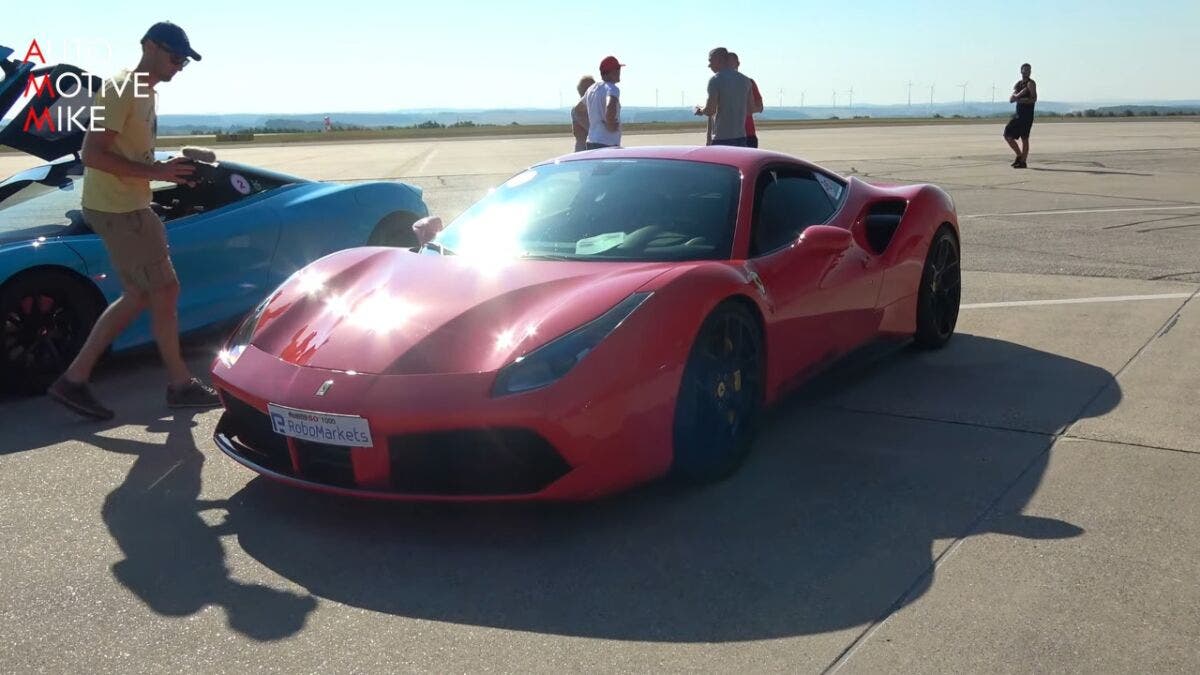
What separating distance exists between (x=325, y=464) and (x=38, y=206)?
11.1 ft

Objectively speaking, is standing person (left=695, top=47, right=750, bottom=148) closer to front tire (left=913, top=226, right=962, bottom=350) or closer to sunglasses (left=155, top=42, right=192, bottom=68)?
front tire (left=913, top=226, right=962, bottom=350)

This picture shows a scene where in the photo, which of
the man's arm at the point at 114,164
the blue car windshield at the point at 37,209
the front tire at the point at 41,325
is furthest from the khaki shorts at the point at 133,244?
the blue car windshield at the point at 37,209

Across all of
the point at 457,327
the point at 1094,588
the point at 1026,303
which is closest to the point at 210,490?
the point at 457,327

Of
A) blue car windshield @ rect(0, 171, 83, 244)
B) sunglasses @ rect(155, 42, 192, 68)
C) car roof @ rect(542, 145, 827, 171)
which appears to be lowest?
blue car windshield @ rect(0, 171, 83, 244)

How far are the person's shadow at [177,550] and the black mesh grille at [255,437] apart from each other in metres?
0.25

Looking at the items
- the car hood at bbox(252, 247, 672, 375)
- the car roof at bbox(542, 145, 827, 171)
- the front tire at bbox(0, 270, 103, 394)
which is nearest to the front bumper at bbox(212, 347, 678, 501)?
the car hood at bbox(252, 247, 672, 375)

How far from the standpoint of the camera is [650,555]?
3480mm

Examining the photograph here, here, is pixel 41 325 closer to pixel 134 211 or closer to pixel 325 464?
pixel 134 211

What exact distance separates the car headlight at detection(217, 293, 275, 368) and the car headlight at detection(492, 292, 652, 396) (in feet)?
3.74

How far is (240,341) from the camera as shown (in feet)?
13.9

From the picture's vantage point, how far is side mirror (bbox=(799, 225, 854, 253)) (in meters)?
4.67

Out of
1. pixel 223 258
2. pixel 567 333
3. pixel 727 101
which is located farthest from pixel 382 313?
pixel 727 101

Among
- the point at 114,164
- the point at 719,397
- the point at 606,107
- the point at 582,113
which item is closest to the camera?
the point at 719,397

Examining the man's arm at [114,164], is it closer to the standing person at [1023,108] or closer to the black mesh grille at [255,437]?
the black mesh grille at [255,437]
